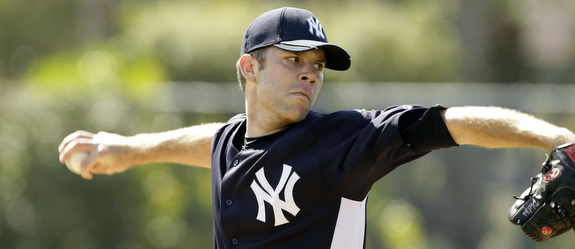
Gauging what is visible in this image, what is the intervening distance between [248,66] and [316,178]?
2.46 ft

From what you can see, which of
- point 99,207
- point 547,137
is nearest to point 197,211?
point 99,207

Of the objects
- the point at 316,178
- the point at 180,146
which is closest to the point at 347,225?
the point at 316,178

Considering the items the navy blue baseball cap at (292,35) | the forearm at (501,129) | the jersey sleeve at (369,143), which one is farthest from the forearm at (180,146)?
the forearm at (501,129)

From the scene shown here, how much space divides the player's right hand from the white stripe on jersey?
159 centimetres

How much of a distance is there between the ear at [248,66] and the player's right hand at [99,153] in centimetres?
109

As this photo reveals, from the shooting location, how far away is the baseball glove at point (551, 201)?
246 centimetres

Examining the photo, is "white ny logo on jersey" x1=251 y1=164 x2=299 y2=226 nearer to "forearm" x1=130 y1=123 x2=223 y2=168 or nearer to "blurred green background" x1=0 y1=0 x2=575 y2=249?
"forearm" x1=130 y1=123 x2=223 y2=168

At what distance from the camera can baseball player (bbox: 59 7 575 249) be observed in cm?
281

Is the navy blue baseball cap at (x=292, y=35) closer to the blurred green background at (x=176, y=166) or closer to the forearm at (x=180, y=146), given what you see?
the forearm at (x=180, y=146)

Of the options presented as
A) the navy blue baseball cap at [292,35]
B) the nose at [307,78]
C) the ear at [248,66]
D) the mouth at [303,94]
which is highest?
the navy blue baseball cap at [292,35]

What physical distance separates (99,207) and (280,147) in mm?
4280

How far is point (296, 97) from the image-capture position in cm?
316

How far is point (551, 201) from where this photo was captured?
2.54m

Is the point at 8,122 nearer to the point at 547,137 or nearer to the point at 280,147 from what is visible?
the point at 280,147
